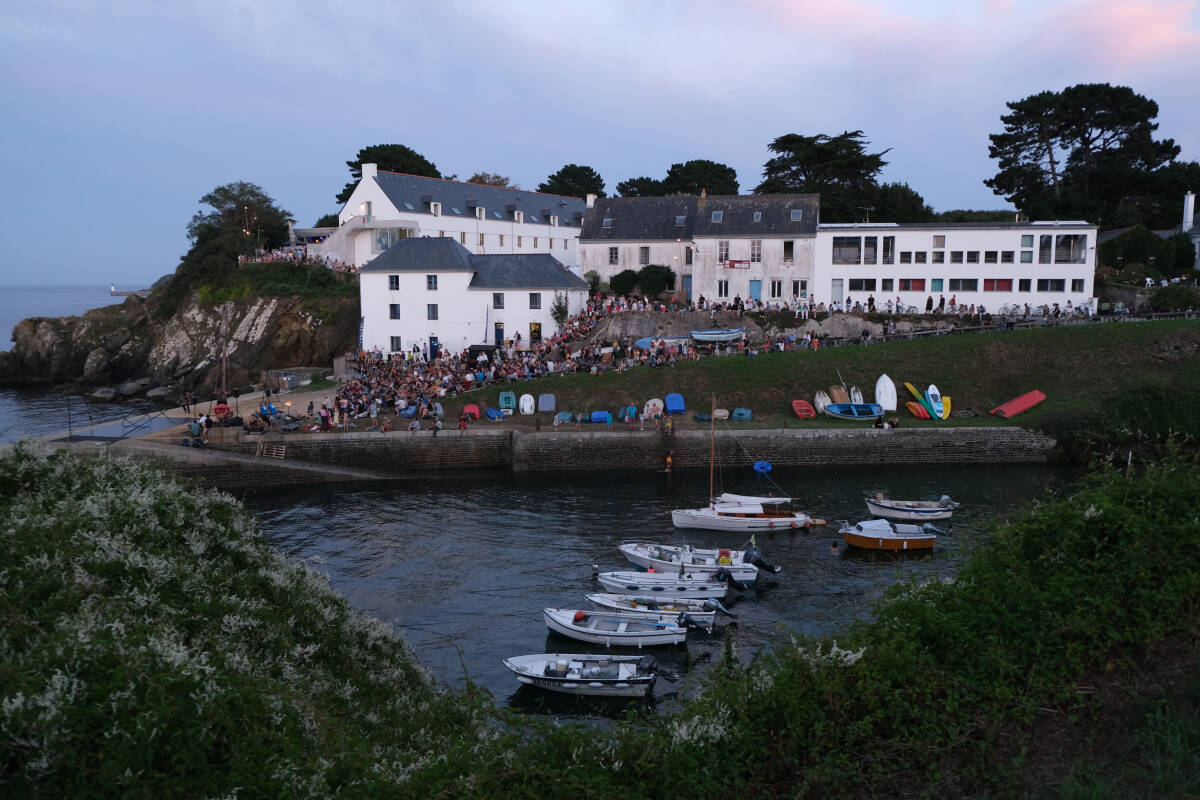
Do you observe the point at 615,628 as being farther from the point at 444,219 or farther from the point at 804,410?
the point at 444,219

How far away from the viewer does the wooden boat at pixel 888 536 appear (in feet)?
91.6

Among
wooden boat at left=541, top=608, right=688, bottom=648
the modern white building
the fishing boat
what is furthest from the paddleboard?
wooden boat at left=541, top=608, right=688, bottom=648

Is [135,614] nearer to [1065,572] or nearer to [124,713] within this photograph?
[124,713]

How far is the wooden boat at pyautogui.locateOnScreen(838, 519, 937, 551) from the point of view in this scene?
91.6 feet

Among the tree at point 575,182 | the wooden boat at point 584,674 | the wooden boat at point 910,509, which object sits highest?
the tree at point 575,182

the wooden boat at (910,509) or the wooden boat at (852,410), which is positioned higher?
the wooden boat at (852,410)

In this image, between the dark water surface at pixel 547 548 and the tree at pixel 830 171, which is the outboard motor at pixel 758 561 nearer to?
the dark water surface at pixel 547 548

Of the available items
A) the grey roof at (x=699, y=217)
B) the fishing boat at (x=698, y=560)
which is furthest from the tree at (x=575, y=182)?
the fishing boat at (x=698, y=560)

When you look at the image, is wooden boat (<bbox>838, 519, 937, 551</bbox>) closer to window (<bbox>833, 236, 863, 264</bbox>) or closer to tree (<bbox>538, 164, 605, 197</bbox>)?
window (<bbox>833, 236, 863, 264</bbox>)

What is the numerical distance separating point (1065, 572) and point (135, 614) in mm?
11087

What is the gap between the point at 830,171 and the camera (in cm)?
7325

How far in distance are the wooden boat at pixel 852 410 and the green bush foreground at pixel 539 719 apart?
2993 cm

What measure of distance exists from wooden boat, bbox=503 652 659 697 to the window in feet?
133

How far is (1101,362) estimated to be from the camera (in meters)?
44.1
